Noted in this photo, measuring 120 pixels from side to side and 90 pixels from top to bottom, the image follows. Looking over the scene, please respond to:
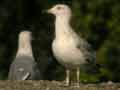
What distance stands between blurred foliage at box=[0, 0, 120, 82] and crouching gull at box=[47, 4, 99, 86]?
23.7 inches

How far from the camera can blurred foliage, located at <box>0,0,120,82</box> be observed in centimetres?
1442

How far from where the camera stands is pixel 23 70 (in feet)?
46.9

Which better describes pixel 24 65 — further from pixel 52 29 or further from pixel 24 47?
pixel 52 29

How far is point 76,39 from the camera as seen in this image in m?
12.6

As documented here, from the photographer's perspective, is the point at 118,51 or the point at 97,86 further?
the point at 118,51

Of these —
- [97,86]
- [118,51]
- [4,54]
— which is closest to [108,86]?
[97,86]

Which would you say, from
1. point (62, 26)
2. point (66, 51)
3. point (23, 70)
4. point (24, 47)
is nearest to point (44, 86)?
point (66, 51)

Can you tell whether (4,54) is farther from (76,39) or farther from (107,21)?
(76,39)

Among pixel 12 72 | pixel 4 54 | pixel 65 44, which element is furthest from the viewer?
pixel 4 54

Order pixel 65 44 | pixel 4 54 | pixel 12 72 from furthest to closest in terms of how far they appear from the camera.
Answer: pixel 4 54 < pixel 12 72 < pixel 65 44

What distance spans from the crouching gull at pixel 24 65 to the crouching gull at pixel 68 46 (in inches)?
61.1

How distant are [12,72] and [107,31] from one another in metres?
1.73

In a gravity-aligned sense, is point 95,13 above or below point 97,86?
above

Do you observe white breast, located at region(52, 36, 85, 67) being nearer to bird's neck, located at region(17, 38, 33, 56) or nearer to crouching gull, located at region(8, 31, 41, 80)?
crouching gull, located at region(8, 31, 41, 80)
